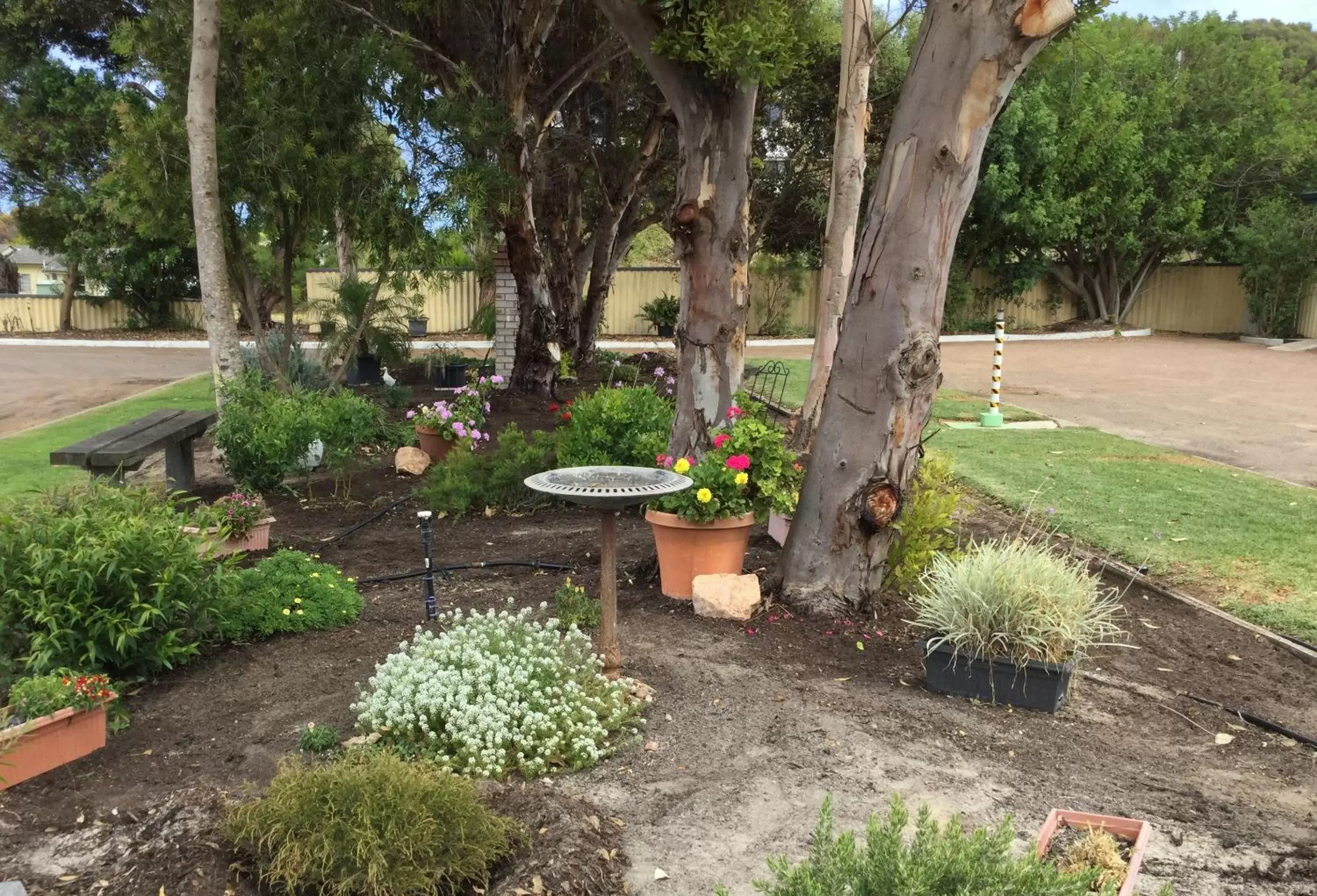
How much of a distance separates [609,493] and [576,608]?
119 centimetres

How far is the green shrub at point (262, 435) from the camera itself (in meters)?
7.90

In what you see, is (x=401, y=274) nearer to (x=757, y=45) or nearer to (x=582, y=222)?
(x=757, y=45)

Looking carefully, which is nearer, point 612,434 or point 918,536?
point 918,536

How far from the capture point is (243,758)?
3527 mm

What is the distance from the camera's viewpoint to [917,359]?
4.53 metres

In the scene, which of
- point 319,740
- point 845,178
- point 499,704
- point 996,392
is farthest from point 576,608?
point 996,392

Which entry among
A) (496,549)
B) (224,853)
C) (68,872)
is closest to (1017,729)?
(224,853)

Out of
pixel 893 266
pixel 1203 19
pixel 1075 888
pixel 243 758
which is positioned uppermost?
pixel 1203 19

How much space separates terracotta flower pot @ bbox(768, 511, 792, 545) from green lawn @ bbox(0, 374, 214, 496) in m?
3.93

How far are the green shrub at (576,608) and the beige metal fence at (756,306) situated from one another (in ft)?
75.9

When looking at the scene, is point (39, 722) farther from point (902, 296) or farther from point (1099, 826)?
point (902, 296)

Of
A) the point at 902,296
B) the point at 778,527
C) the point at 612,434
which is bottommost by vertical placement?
the point at 778,527

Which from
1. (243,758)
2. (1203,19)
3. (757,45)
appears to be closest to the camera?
(243,758)

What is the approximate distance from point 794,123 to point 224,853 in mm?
18195
